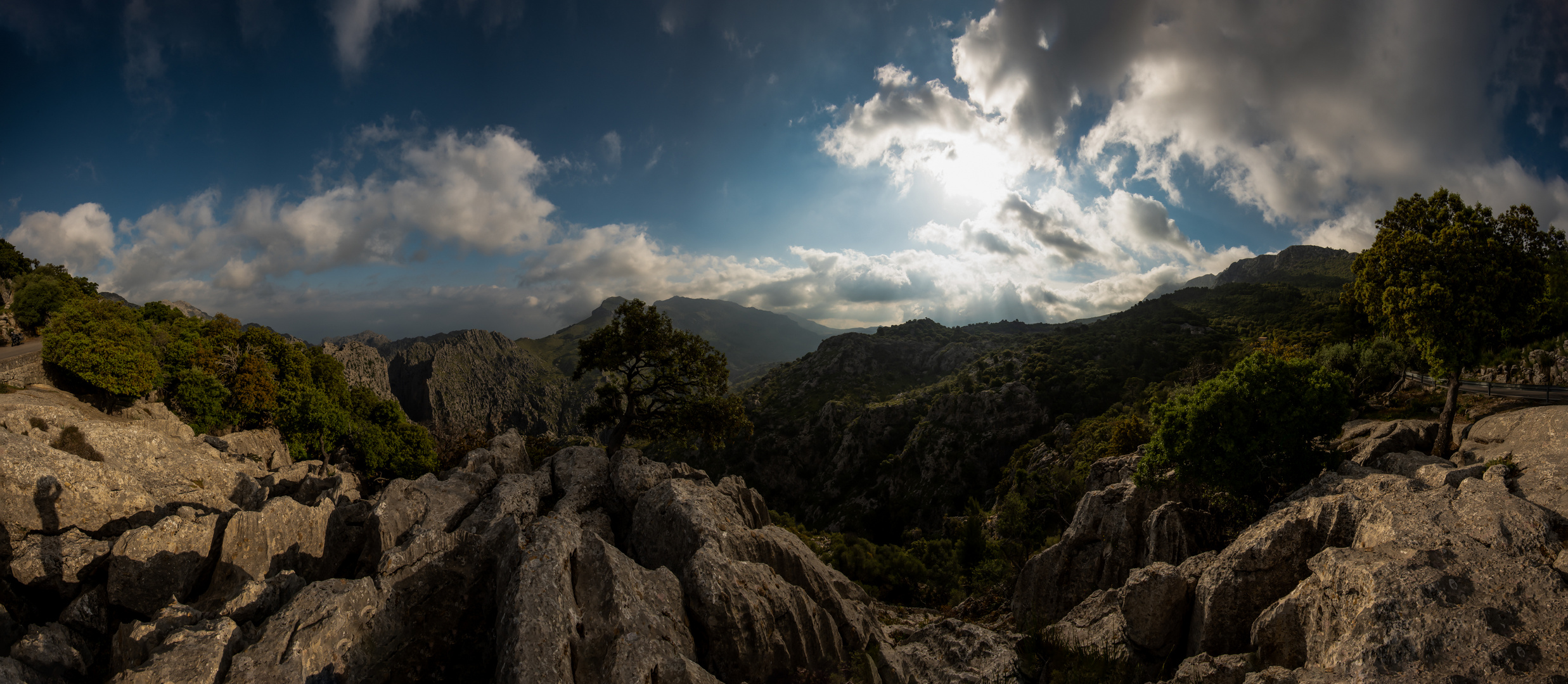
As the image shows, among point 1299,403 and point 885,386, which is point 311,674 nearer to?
point 1299,403

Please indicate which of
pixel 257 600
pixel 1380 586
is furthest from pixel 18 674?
pixel 1380 586

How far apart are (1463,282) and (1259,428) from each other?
11963mm

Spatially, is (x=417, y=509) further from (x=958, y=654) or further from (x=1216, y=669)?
(x=1216, y=669)

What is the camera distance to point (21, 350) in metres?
41.0

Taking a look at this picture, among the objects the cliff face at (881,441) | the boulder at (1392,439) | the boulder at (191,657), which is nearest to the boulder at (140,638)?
the boulder at (191,657)

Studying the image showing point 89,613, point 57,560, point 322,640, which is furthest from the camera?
point 57,560

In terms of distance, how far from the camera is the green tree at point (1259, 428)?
68.6 ft

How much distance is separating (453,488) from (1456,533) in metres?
30.5

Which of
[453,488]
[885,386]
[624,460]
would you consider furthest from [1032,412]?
[453,488]

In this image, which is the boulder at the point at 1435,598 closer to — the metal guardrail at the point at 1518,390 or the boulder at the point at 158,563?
the metal guardrail at the point at 1518,390

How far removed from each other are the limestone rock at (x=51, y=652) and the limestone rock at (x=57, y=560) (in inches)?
132

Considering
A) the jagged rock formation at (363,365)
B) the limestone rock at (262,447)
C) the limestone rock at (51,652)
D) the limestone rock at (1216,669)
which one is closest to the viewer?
the limestone rock at (51,652)

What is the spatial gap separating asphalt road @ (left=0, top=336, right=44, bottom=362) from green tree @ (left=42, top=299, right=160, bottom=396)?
2488 mm

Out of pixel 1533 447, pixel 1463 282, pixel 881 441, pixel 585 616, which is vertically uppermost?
pixel 1463 282
